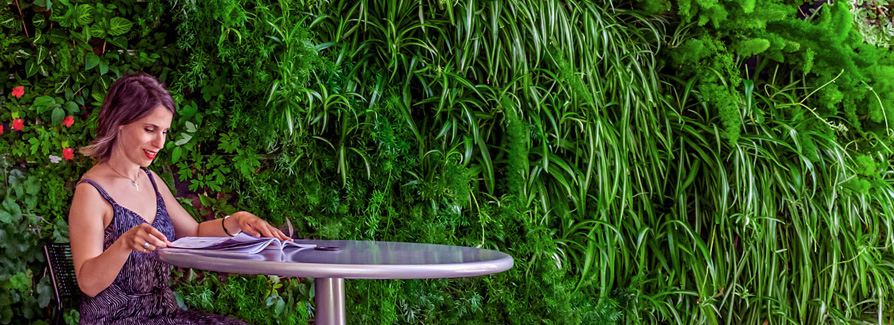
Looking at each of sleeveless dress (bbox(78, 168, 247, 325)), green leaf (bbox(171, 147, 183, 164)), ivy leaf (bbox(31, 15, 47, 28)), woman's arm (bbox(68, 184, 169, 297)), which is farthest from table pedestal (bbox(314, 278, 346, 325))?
ivy leaf (bbox(31, 15, 47, 28))

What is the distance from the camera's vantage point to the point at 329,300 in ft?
4.63

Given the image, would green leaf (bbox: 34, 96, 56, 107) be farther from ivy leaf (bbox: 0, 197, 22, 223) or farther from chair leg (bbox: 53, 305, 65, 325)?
chair leg (bbox: 53, 305, 65, 325)

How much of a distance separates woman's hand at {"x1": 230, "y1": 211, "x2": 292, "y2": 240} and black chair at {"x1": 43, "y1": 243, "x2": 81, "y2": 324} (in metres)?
0.45

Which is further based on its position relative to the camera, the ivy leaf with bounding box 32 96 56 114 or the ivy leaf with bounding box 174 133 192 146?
the ivy leaf with bounding box 174 133 192 146

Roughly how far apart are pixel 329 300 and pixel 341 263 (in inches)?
11.2

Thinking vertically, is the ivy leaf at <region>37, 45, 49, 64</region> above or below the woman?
above

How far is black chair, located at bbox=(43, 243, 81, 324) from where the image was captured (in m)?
1.67

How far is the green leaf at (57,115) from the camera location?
187 centimetres

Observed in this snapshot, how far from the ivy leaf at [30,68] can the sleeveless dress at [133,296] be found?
62 cm

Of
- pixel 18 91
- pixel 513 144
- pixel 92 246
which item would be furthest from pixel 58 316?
pixel 513 144

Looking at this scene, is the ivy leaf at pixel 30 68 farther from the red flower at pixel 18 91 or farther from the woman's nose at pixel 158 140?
the woman's nose at pixel 158 140

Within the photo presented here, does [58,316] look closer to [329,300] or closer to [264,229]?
[264,229]

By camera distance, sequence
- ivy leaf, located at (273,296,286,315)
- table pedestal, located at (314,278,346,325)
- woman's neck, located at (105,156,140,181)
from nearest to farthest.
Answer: table pedestal, located at (314,278,346,325)
woman's neck, located at (105,156,140,181)
ivy leaf, located at (273,296,286,315)

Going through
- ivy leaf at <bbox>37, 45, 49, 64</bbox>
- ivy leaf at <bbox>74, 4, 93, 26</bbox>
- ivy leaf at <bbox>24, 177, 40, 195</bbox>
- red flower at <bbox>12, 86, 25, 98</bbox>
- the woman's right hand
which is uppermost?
ivy leaf at <bbox>74, 4, 93, 26</bbox>
